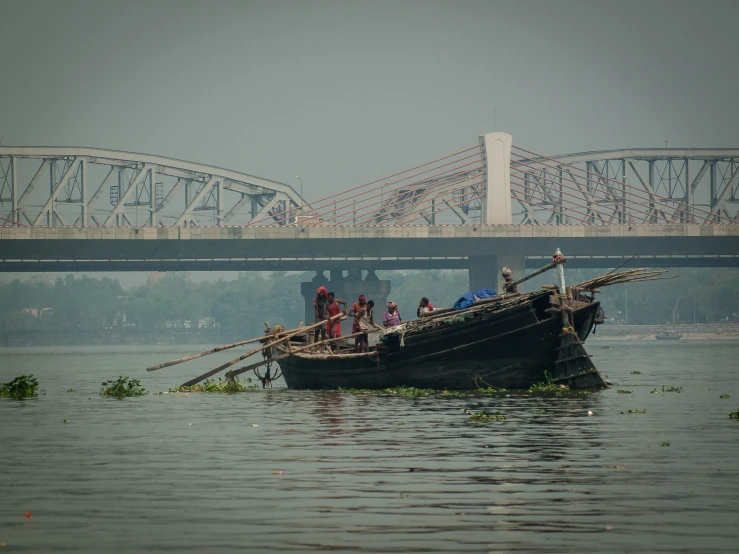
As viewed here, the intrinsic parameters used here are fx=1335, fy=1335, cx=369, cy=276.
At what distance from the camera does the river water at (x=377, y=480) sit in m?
13.4

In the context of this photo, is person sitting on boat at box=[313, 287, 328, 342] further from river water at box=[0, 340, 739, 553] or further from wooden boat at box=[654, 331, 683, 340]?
A: wooden boat at box=[654, 331, 683, 340]

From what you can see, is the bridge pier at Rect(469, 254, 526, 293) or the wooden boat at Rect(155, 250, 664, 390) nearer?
the wooden boat at Rect(155, 250, 664, 390)

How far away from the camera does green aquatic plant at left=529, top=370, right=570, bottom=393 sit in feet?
111

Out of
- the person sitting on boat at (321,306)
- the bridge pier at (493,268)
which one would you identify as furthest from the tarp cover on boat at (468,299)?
the bridge pier at (493,268)

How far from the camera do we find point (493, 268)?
124 m

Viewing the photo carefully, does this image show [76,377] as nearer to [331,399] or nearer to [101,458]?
[331,399]

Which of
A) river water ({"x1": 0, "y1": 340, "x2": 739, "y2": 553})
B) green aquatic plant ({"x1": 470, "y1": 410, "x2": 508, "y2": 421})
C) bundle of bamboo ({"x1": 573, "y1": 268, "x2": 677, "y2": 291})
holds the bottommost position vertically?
river water ({"x1": 0, "y1": 340, "x2": 739, "y2": 553})

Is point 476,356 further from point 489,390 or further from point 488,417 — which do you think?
point 488,417

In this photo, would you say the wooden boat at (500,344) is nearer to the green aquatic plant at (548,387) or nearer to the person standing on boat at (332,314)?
the green aquatic plant at (548,387)

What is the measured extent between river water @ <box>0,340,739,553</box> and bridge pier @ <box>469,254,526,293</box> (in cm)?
8987

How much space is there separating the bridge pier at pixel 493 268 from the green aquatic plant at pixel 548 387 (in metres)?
83.4

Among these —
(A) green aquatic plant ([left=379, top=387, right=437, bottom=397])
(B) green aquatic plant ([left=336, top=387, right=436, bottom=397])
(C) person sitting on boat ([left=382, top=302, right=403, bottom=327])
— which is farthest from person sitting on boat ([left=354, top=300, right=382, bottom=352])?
(A) green aquatic plant ([left=379, top=387, right=437, bottom=397])

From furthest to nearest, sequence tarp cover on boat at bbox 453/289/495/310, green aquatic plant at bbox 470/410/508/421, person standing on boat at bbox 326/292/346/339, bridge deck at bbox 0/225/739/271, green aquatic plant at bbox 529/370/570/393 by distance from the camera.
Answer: bridge deck at bbox 0/225/739/271 → person standing on boat at bbox 326/292/346/339 → tarp cover on boat at bbox 453/289/495/310 → green aquatic plant at bbox 529/370/570/393 → green aquatic plant at bbox 470/410/508/421

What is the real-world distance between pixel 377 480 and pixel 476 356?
17.3 meters
